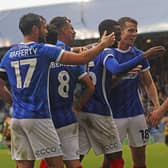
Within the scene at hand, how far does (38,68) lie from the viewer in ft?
18.8

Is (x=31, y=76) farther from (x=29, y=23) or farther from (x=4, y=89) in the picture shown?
(x=4, y=89)

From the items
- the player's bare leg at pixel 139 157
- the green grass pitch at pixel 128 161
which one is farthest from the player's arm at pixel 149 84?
the green grass pitch at pixel 128 161

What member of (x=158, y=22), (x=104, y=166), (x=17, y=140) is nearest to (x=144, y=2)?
(x=158, y=22)

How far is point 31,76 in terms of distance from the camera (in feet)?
18.8

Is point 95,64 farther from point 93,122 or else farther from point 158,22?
point 158,22

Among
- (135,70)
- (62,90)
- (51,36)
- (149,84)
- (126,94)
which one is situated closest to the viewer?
(62,90)

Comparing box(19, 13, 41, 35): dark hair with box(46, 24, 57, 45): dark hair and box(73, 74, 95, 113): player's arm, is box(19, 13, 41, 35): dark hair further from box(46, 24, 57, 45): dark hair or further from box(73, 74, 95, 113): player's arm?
box(73, 74, 95, 113): player's arm

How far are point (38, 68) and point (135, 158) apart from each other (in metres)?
2.24

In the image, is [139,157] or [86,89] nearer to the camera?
A: [86,89]

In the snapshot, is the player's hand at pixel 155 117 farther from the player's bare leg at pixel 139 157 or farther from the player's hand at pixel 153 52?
the player's bare leg at pixel 139 157

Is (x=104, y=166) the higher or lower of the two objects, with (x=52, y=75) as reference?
lower

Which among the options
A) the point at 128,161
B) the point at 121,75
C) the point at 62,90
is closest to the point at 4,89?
the point at 62,90

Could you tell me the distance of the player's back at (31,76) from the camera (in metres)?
5.70

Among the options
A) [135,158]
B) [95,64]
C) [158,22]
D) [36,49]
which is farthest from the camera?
[158,22]
